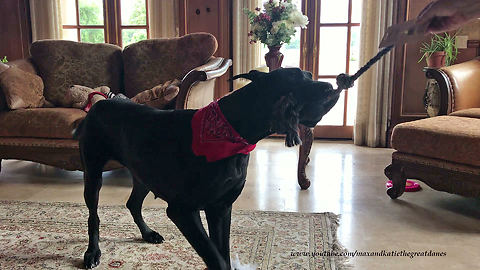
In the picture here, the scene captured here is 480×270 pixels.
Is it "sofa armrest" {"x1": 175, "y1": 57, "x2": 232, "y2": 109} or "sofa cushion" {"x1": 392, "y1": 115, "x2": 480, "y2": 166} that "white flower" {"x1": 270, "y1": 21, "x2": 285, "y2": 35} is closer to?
"sofa armrest" {"x1": 175, "y1": 57, "x2": 232, "y2": 109}

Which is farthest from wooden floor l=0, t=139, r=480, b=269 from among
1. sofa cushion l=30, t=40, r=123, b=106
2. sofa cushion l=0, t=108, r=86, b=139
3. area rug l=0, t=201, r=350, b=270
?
sofa cushion l=30, t=40, r=123, b=106

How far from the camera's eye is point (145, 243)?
188 centimetres

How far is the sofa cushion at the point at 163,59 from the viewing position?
3.24 meters

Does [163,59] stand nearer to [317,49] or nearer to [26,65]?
[26,65]

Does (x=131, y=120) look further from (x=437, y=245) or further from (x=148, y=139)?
(x=437, y=245)

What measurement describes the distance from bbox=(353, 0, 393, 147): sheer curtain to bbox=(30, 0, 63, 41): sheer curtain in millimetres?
3406

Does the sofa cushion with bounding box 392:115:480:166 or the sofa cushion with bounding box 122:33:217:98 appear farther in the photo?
the sofa cushion with bounding box 122:33:217:98

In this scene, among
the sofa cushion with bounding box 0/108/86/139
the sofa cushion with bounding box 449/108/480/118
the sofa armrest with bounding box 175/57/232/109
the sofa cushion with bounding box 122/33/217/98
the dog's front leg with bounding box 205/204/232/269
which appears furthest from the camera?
the sofa cushion with bounding box 122/33/217/98

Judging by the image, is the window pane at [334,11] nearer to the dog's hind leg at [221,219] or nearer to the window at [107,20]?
the window at [107,20]

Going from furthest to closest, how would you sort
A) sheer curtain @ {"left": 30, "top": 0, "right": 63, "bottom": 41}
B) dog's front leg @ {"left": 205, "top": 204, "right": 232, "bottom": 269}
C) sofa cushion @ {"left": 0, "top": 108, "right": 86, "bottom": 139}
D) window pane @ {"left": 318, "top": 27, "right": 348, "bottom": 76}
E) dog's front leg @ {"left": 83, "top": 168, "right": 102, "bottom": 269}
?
sheer curtain @ {"left": 30, "top": 0, "right": 63, "bottom": 41}
window pane @ {"left": 318, "top": 27, "right": 348, "bottom": 76}
sofa cushion @ {"left": 0, "top": 108, "right": 86, "bottom": 139}
dog's front leg @ {"left": 83, "top": 168, "right": 102, "bottom": 269}
dog's front leg @ {"left": 205, "top": 204, "right": 232, "bottom": 269}

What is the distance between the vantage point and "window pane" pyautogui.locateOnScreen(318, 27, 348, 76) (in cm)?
441

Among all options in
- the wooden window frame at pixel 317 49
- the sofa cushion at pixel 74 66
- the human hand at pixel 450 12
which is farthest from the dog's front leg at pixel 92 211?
the wooden window frame at pixel 317 49

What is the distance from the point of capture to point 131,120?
4.61 ft

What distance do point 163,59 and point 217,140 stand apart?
7.72 ft
